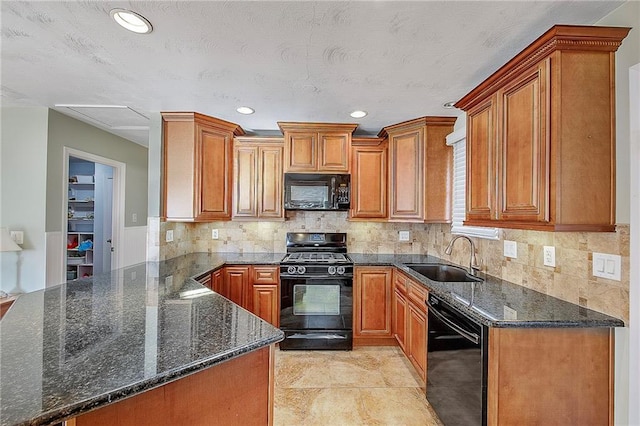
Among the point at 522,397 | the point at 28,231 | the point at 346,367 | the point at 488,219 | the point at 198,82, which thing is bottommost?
the point at 346,367

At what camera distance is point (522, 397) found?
4.70 feet

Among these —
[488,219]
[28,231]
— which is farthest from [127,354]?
[28,231]

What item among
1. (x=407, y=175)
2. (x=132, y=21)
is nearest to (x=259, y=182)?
(x=407, y=175)

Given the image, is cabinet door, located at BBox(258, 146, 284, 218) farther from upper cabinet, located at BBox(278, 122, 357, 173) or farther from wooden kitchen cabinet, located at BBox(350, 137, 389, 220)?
wooden kitchen cabinet, located at BBox(350, 137, 389, 220)

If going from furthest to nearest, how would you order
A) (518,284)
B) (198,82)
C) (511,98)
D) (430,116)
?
(430,116)
(198,82)
(518,284)
(511,98)

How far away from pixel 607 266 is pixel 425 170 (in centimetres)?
180

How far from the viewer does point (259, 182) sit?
3.39 meters

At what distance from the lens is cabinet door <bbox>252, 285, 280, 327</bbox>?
3.08 meters

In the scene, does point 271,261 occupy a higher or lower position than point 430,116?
lower

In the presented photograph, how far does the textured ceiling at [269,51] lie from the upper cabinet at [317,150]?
1.69ft

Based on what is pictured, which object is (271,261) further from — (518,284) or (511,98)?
(511,98)

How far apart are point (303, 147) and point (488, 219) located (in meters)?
2.02

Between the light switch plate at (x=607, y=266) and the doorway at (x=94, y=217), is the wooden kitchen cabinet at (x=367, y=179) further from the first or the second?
the doorway at (x=94, y=217)

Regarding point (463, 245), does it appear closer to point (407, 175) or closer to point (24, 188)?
point (407, 175)
